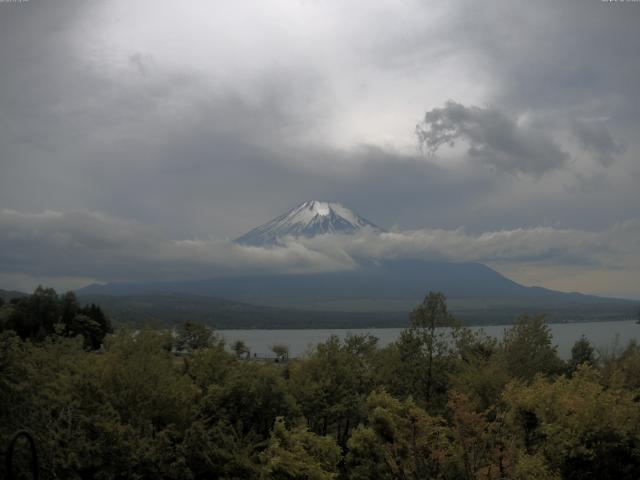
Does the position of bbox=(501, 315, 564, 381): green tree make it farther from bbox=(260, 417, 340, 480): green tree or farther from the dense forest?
bbox=(260, 417, 340, 480): green tree

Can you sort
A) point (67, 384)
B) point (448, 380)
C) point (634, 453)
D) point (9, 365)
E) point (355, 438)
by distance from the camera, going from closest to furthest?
point (9, 365), point (634, 453), point (355, 438), point (67, 384), point (448, 380)

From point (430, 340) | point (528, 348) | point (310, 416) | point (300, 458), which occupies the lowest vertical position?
point (310, 416)

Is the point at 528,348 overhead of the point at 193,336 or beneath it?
overhead

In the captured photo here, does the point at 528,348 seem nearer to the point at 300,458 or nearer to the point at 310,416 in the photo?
the point at 310,416

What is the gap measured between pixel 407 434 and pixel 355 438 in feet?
6.69

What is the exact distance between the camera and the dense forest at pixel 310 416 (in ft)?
61.9

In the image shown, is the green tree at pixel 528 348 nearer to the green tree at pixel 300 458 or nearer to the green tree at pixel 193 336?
the green tree at pixel 300 458

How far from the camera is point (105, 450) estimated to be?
19.7m

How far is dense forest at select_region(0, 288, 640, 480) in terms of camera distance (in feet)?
61.9

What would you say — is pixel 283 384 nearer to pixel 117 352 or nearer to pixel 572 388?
pixel 117 352

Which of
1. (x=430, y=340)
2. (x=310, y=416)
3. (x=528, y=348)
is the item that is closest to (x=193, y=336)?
(x=528, y=348)

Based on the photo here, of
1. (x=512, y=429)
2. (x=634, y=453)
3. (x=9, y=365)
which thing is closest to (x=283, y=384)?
(x=512, y=429)

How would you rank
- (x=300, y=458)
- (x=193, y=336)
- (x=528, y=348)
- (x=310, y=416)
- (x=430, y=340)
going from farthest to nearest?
(x=193, y=336)
(x=528, y=348)
(x=430, y=340)
(x=310, y=416)
(x=300, y=458)

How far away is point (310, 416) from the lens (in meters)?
29.7
